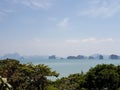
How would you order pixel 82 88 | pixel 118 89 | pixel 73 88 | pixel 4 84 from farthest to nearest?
pixel 73 88
pixel 82 88
pixel 118 89
pixel 4 84

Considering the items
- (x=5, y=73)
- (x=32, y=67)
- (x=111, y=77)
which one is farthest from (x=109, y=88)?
(x=5, y=73)

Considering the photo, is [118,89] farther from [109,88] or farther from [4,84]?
[4,84]

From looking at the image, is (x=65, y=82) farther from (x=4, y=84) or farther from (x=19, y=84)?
(x=4, y=84)

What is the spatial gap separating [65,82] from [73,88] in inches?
61.9

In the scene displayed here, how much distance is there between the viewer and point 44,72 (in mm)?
33156

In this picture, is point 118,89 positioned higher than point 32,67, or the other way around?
point 32,67

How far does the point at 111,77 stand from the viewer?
107ft

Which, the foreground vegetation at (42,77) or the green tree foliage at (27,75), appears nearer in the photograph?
the foreground vegetation at (42,77)

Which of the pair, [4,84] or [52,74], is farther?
[52,74]

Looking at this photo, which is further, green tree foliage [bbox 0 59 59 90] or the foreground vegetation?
green tree foliage [bbox 0 59 59 90]

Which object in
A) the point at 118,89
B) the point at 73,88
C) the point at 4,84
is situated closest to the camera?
the point at 4,84

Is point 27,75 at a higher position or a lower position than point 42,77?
higher

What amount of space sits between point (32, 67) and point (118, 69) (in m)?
10.3

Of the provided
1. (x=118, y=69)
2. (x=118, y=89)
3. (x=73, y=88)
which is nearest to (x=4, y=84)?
(x=118, y=89)
